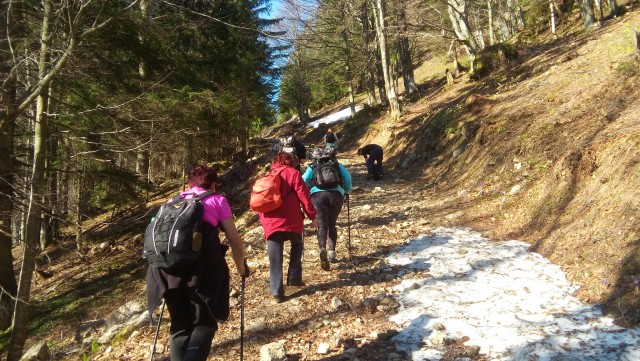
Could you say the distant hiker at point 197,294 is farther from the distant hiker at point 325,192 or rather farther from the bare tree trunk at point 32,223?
the bare tree trunk at point 32,223

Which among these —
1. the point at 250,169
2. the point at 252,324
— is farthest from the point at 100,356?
the point at 250,169

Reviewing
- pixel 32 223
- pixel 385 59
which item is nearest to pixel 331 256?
pixel 32 223

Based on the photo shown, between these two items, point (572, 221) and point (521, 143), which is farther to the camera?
point (521, 143)

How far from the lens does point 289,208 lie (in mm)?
4984

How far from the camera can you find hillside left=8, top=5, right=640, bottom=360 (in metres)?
4.69

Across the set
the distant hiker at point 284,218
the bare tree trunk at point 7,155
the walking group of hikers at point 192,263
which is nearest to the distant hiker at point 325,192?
the distant hiker at point 284,218

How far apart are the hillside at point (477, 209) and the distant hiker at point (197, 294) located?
1138 millimetres

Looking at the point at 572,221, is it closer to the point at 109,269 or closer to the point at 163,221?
the point at 163,221

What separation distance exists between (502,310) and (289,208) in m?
2.62

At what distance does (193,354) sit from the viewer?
314 cm

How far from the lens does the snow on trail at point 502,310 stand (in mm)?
3752

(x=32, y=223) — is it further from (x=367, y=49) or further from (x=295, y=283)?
(x=367, y=49)

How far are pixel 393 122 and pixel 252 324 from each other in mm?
16094

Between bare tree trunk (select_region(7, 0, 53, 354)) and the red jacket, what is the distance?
361 cm
